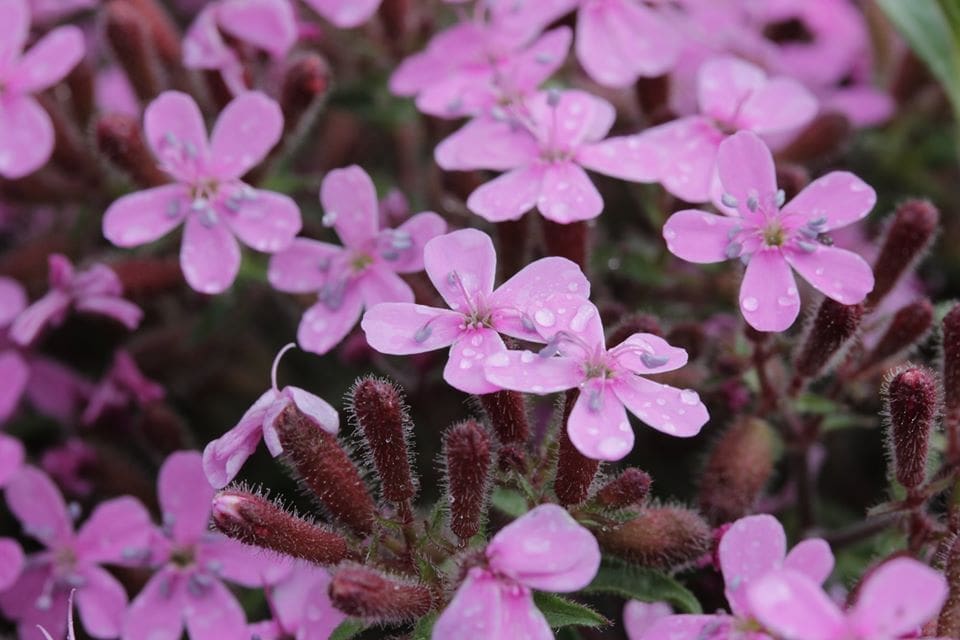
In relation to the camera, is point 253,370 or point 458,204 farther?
point 253,370

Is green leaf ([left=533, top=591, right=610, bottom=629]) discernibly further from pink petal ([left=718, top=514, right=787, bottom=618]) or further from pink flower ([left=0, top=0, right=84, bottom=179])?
pink flower ([left=0, top=0, right=84, bottom=179])

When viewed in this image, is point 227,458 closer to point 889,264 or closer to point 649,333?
point 649,333

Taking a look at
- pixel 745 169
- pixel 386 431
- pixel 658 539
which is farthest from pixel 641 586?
pixel 745 169

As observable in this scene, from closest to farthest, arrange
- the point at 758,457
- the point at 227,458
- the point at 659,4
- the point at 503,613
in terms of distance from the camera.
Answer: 1. the point at 503,613
2. the point at 227,458
3. the point at 758,457
4. the point at 659,4

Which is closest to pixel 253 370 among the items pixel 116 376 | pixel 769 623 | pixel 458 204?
pixel 116 376

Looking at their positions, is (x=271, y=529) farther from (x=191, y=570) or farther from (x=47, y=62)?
(x=47, y=62)

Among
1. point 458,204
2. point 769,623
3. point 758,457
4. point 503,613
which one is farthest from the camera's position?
point 458,204
